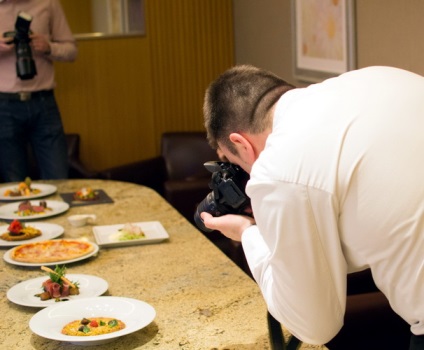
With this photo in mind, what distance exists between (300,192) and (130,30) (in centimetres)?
473

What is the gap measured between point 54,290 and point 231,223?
60cm

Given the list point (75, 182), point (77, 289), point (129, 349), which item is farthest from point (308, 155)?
point (75, 182)

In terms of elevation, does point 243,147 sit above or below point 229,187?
above

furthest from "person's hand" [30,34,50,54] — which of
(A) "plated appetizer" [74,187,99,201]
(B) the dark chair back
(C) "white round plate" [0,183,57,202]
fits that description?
(A) "plated appetizer" [74,187,99,201]

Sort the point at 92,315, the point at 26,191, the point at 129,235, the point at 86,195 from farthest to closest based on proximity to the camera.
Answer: the point at 26,191, the point at 86,195, the point at 129,235, the point at 92,315

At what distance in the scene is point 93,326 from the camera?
6.50ft

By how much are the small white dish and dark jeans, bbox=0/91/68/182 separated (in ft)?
5.35

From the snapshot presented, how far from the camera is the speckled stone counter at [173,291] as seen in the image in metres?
1.97

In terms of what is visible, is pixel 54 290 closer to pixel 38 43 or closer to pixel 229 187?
pixel 229 187

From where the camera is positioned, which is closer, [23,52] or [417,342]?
[417,342]

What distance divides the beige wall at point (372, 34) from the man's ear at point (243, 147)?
2.06 metres

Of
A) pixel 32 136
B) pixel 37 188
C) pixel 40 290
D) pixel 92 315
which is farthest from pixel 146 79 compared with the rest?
pixel 92 315

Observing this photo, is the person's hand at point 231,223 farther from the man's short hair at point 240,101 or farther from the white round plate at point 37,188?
the white round plate at point 37,188

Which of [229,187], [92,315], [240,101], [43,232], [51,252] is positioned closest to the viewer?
[240,101]
